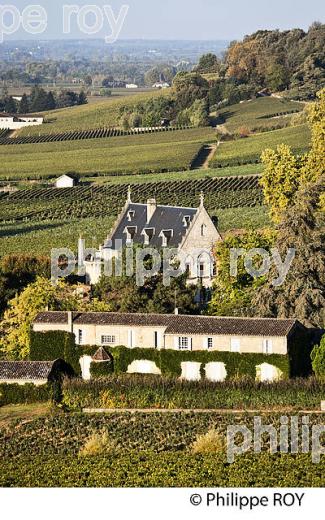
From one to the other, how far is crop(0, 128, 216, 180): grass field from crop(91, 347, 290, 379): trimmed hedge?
65180 millimetres

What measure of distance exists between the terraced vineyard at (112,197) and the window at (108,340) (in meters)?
37.9

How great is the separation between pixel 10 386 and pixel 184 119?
98.8 m

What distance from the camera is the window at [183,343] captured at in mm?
50719

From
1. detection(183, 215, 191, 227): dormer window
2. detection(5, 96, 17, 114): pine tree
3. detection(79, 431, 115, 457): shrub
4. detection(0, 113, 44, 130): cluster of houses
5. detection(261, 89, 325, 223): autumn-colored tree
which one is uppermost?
detection(5, 96, 17, 114): pine tree

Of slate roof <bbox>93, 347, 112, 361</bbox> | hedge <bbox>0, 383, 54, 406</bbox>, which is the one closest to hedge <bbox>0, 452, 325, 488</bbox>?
hedge <bbox>0, 383, 54, 406</bbox>

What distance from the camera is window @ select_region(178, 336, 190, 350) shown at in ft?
166

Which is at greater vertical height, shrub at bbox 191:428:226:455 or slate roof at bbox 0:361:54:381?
slate roof at bbox 0:361:54:381

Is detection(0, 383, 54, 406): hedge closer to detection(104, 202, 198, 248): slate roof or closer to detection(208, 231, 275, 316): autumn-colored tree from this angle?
detection(208, 231, 275, 316): autumn-colored tree

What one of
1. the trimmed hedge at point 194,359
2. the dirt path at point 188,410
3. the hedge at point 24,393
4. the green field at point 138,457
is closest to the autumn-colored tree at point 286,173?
the trimmed hedge at point 194,359

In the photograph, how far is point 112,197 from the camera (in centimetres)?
9975

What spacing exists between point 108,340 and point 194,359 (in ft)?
11.6

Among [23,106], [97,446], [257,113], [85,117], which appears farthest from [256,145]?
[97,446]

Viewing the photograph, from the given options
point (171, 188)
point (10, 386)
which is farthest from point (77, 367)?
point (171, 188)

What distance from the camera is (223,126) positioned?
13812 cm
